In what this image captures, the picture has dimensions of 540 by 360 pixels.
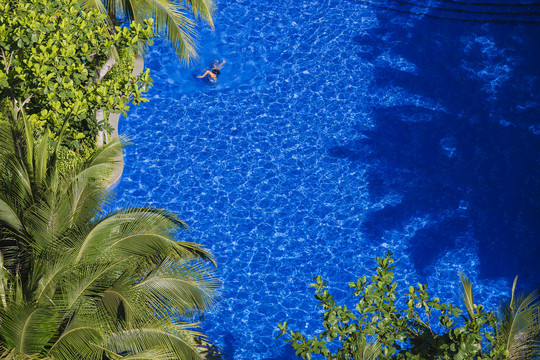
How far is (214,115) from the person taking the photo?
50.6ft

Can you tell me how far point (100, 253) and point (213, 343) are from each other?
4.84 m

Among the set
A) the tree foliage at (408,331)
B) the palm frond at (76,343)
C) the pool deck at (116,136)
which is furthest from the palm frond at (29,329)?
the pool deck at (116,136)

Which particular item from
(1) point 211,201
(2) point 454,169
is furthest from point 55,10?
(2) point 454,169

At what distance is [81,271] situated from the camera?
6934 millimetres

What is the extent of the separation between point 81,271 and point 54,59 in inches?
181

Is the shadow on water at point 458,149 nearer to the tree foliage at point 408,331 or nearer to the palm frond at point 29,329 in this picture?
the tree foliage at point 408,331

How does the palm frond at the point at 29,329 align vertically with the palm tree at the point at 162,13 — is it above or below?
below

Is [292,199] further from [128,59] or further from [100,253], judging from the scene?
[100,253]

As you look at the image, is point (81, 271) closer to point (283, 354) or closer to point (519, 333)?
point (519, 333)

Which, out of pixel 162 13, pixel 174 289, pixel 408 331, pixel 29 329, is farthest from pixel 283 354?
pixel 162 13

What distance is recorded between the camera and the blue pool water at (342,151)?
41.7 ft

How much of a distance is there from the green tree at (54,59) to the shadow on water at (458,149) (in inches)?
234

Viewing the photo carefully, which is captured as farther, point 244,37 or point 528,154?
point 244,37

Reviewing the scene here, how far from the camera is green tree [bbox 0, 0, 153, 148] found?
395 inches
